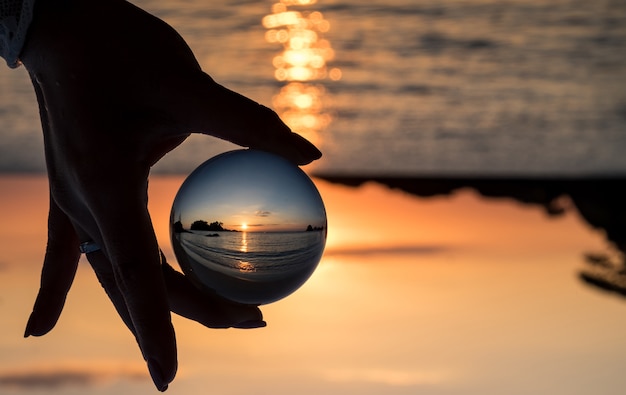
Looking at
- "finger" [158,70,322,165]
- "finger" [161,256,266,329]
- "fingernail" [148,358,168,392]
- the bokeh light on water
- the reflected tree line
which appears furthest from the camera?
the reflected tree line

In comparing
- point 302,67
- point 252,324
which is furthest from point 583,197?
point 252,324

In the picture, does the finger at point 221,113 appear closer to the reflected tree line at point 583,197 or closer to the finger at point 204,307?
the finger at point 204,307

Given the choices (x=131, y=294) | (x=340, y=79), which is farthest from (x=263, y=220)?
(x=340, y=79)

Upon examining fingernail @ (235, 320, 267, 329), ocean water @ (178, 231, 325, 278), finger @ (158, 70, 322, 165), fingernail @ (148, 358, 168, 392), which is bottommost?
fingernail @ (148, 358, 168, 392)

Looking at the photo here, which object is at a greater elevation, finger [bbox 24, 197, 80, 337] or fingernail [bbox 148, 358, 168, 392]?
finger [bbox 24, 197, 80, 337]

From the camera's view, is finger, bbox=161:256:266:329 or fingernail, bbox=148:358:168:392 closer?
fingernail, bbox=148:358:168:392

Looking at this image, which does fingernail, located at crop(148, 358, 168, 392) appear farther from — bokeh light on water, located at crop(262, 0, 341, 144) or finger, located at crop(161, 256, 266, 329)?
bokeh light on water, located at crop(262, 0, 341, 144)

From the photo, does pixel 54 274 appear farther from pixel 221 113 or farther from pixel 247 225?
pixel 221 113

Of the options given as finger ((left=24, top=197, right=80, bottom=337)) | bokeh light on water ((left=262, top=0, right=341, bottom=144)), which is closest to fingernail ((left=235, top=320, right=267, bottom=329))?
finger ((left=24, top=197, right=80, bottom=337))
